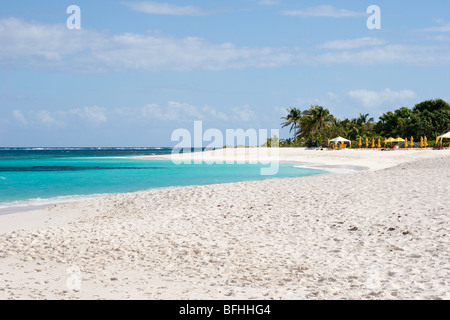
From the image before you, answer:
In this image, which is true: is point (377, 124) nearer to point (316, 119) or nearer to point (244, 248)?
point (316, 119)

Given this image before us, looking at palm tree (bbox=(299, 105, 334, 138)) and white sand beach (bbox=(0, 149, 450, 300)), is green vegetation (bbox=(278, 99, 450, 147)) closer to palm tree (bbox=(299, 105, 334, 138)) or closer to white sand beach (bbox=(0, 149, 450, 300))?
palm tree (bbox=(299, 105, 334, 138))

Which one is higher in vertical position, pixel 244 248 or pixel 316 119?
pixel 316 119

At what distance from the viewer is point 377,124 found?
81500 mm

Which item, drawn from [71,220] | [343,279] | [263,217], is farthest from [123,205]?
[343,279]

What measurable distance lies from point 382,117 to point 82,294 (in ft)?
270

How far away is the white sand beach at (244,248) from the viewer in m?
5.79

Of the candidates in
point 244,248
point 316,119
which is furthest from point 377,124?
point 244,248

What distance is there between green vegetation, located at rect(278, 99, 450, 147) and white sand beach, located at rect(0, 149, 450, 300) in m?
56.7

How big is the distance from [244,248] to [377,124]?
79.2 meters

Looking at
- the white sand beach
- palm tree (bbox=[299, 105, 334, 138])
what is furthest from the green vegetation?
the white sand beach

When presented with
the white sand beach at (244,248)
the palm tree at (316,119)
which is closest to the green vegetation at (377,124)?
the palm tree at (316,119)

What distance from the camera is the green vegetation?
70.3 m
